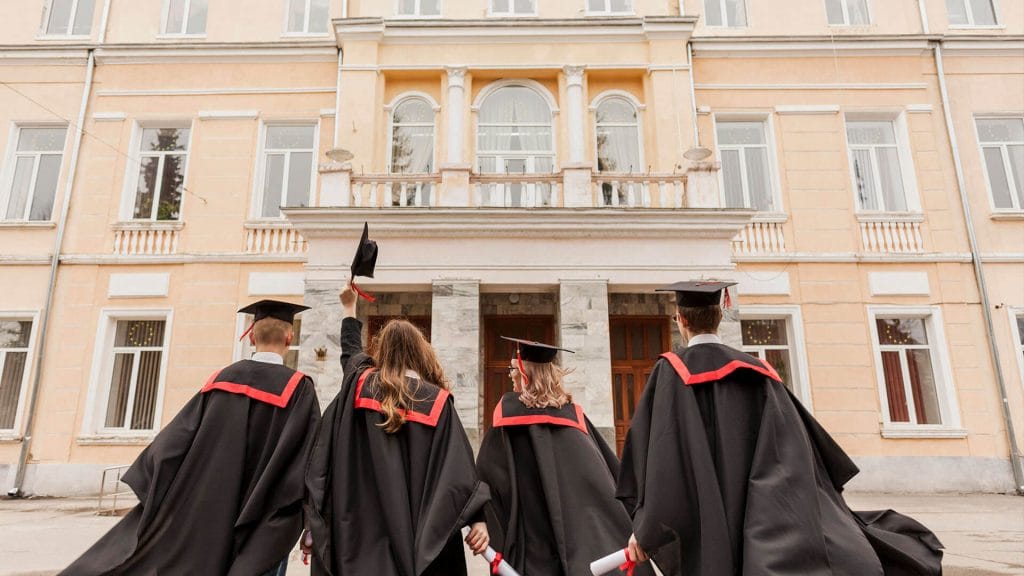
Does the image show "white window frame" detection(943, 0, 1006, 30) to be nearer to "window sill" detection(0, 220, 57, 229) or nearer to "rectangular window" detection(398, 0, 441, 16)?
"rectangular window" detection(398, 0, 441, 16)

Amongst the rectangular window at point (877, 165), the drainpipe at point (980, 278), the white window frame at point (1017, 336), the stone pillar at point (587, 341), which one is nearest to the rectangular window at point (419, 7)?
the stone pillar at point (587, 341)

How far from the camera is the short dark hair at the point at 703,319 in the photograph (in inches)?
123

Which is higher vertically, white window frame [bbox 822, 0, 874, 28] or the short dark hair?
white window frame [bbox 822, 0, 874, 28]

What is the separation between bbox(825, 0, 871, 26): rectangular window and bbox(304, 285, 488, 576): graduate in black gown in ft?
48.1

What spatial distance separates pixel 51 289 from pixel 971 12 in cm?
2148

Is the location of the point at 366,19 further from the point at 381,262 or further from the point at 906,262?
the point at 906,262

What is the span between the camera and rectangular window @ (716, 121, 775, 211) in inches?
505

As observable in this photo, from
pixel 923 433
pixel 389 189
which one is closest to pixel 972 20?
pixel 923 433

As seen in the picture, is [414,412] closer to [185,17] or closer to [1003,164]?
[185,17]

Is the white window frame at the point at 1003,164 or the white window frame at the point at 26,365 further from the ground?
the white window frame at the point at 1003,164

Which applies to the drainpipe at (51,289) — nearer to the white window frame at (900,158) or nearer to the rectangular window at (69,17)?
the rectangular window at (69,17)

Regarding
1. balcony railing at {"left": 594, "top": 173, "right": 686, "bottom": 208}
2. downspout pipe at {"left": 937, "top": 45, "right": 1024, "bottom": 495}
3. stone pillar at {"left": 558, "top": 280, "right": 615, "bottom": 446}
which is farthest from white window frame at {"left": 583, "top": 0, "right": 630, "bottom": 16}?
stone pillar at {"left": 558, "top": 280, "right": 615, "bottom": 446}

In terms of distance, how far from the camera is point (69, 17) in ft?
45.5

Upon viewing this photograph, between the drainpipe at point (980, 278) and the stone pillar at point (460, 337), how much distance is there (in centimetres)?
1036
